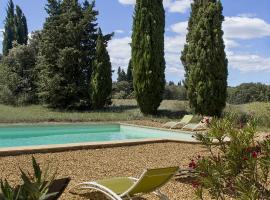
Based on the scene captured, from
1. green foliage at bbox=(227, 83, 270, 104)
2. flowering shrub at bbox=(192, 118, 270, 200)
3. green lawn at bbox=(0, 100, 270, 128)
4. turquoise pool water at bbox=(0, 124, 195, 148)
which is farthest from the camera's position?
green foliage at bbox=(227, 83, 270, 104)

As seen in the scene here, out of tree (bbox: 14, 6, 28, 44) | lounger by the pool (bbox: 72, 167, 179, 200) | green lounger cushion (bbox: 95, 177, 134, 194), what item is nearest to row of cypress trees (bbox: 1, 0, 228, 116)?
tree (bbox: 14, 6, 28, 44)

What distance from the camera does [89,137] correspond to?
16312mm

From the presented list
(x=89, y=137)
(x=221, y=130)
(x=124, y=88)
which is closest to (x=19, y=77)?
(x=124, y=88)

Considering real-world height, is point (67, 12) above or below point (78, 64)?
above

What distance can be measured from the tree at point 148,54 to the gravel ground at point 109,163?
1029 cm

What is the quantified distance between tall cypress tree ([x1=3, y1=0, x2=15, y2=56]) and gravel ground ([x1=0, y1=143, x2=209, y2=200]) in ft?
99.8

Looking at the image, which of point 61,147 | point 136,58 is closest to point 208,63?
point 136,58

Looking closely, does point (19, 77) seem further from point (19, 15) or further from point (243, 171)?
point (243, 171)

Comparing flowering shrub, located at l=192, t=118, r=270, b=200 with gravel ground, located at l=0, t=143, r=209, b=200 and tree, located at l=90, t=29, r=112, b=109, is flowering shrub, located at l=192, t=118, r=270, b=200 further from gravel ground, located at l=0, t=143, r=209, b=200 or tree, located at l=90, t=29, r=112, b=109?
tree, located at l=90, t=29, r=112, b=109

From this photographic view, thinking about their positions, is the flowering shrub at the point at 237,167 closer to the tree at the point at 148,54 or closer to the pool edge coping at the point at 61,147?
the pool edge coping at the point at 61,147

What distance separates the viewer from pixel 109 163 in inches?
341

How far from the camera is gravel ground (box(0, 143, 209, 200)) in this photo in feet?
21.9

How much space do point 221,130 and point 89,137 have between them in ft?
38.3

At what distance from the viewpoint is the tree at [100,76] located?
23.7 meters
